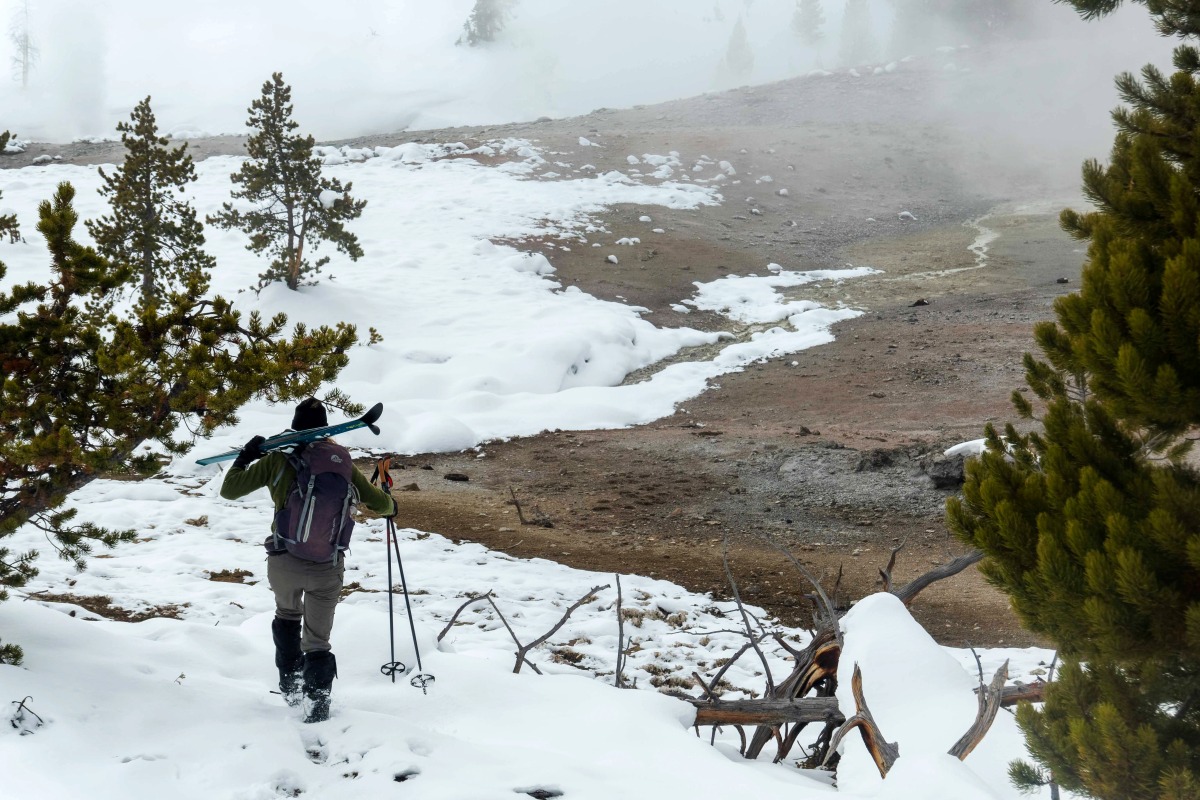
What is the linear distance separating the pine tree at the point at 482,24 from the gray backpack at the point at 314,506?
8791cm

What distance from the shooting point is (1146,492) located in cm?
319

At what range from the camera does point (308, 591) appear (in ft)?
15.4

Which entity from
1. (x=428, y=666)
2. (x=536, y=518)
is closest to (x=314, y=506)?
(x=428, y=666)

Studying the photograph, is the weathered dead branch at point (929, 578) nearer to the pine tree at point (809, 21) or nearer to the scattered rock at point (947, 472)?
the scattered rock at point (947, 472)

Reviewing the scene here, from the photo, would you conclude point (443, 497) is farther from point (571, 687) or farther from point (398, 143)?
point (398, 143)

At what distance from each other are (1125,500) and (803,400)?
13768mm

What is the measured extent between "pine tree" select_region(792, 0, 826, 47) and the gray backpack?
10069 centimetres

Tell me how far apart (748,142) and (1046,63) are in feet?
97.7

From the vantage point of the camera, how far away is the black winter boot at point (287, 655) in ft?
15.6

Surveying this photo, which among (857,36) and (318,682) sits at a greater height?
(857,36)

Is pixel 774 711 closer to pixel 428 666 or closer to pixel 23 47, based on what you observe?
pixel 428 666

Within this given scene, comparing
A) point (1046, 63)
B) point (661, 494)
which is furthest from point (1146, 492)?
point (1046, 63)

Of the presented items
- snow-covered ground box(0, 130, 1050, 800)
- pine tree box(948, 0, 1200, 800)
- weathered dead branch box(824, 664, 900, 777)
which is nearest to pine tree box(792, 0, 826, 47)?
snow-covered ground box(0, 130, 1050, 800)

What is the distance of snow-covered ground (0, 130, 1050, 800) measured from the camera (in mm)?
3873
